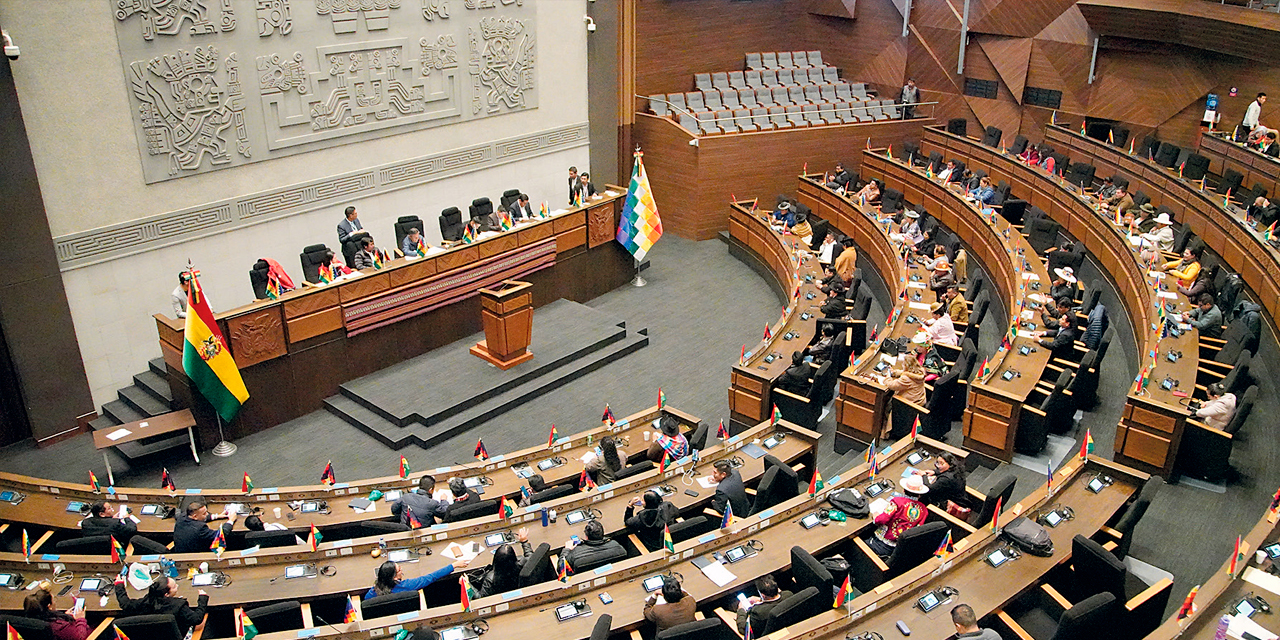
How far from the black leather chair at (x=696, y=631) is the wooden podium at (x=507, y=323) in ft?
17.6

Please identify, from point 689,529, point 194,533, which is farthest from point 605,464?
point 194,533

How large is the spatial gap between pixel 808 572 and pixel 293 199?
26.2 ft

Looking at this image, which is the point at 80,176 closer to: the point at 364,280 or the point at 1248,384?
the point at 364,280

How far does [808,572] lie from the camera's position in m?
5.51

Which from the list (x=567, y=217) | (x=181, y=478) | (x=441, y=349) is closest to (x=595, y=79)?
(x=567, y=217)

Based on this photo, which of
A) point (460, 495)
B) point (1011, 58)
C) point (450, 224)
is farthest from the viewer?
point (1011, 58)

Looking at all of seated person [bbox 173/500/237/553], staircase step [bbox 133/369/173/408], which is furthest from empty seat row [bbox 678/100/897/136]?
seated person [bbox 173/500/237/553]

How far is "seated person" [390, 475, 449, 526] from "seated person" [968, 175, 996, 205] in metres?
9.49

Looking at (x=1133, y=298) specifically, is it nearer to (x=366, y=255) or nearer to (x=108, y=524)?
(x=366, y=255)

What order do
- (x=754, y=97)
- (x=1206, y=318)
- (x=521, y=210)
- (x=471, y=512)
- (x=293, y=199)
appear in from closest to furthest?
(x=471, y=512) → (x=1206, y=318) → (x=293, y=199) → (x=521, y=210) → (x=754, y=97)

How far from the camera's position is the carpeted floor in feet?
Result: 23.3

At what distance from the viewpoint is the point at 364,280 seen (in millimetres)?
9680

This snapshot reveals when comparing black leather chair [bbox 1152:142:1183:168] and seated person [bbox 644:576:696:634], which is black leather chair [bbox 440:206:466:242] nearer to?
seated person [bbox 644:576:696:634]

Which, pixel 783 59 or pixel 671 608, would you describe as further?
pixel 783 59
